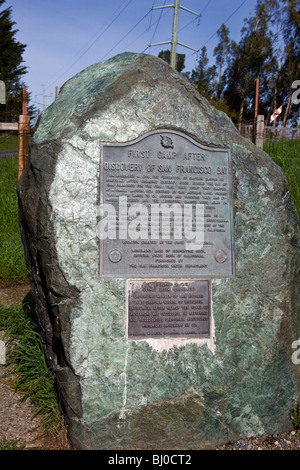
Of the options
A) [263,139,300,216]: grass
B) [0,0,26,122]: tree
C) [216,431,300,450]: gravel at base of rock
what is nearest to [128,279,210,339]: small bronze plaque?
[216,431,300,450]: gravel at base of rock

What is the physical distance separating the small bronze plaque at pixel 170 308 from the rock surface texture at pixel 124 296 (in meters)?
0.07

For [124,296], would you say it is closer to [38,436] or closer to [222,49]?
[38,436]

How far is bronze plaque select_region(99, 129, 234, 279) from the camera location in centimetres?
293

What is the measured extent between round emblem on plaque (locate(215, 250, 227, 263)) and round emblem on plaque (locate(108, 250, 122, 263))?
0.70 m

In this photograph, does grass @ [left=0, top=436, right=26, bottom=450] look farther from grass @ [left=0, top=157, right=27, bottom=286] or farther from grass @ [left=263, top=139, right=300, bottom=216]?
grass @ [left=263, top=139, right=300, bottom=216]

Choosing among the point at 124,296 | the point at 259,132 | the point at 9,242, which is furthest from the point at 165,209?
the point at 259,132

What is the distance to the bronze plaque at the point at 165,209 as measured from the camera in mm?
2932

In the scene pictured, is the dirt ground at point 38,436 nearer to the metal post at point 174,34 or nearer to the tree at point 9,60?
the metal post at point 174,34

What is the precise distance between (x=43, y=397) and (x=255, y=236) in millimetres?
2030

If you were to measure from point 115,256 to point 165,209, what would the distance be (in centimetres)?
49

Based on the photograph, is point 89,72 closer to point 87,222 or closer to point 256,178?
point 87,222

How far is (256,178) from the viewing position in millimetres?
3160

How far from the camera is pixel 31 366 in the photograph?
3.63 metres

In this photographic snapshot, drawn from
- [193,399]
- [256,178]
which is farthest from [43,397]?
[256,178]
